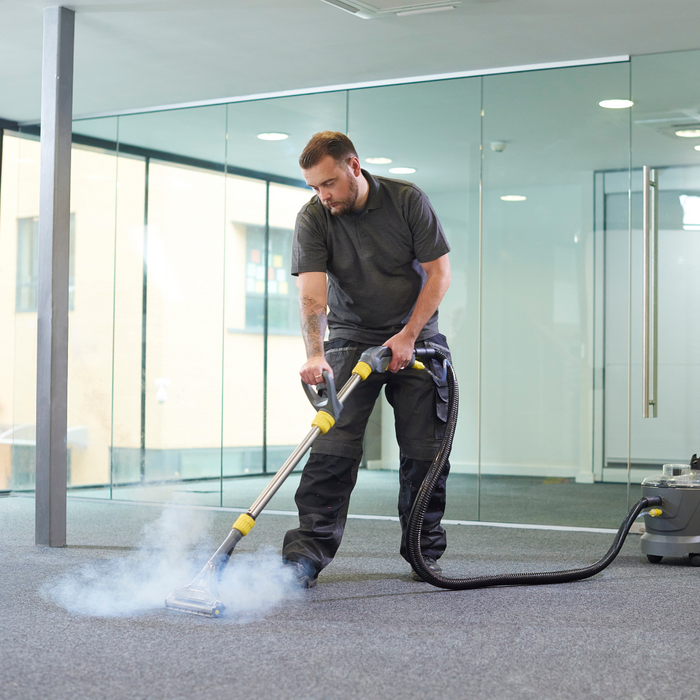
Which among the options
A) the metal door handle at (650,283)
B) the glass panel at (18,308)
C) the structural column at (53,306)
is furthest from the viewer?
the glass panel at (18,308)

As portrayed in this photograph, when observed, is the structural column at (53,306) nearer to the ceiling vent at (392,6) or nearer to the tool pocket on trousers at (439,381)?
the ceiling vent at (392,6)

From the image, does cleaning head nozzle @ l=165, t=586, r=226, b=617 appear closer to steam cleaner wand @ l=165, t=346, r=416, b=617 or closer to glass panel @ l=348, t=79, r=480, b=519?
steam cleaner wand @ l=165, t=346, r=416, b=617

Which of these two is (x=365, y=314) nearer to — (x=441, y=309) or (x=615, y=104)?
(x=441, y=309)

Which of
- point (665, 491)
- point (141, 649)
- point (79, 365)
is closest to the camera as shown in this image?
point (141, 649)

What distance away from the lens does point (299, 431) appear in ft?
14.8

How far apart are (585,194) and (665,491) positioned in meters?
1.41

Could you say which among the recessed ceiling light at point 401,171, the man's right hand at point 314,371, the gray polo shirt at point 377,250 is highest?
the recessed ceiling light at point 401,171

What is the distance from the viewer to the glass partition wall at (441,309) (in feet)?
12.7

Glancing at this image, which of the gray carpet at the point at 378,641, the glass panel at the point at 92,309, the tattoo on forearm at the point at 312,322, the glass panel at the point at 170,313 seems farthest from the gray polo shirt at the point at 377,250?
the glass panel at the point at 92,309

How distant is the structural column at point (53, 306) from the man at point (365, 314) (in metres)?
1.06

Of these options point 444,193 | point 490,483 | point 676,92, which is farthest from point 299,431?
point 676,92

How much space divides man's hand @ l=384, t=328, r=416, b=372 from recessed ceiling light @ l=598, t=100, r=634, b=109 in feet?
6.27

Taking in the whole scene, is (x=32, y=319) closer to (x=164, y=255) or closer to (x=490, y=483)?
(x=164, y=255)

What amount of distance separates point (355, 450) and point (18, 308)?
3067 millimetres
